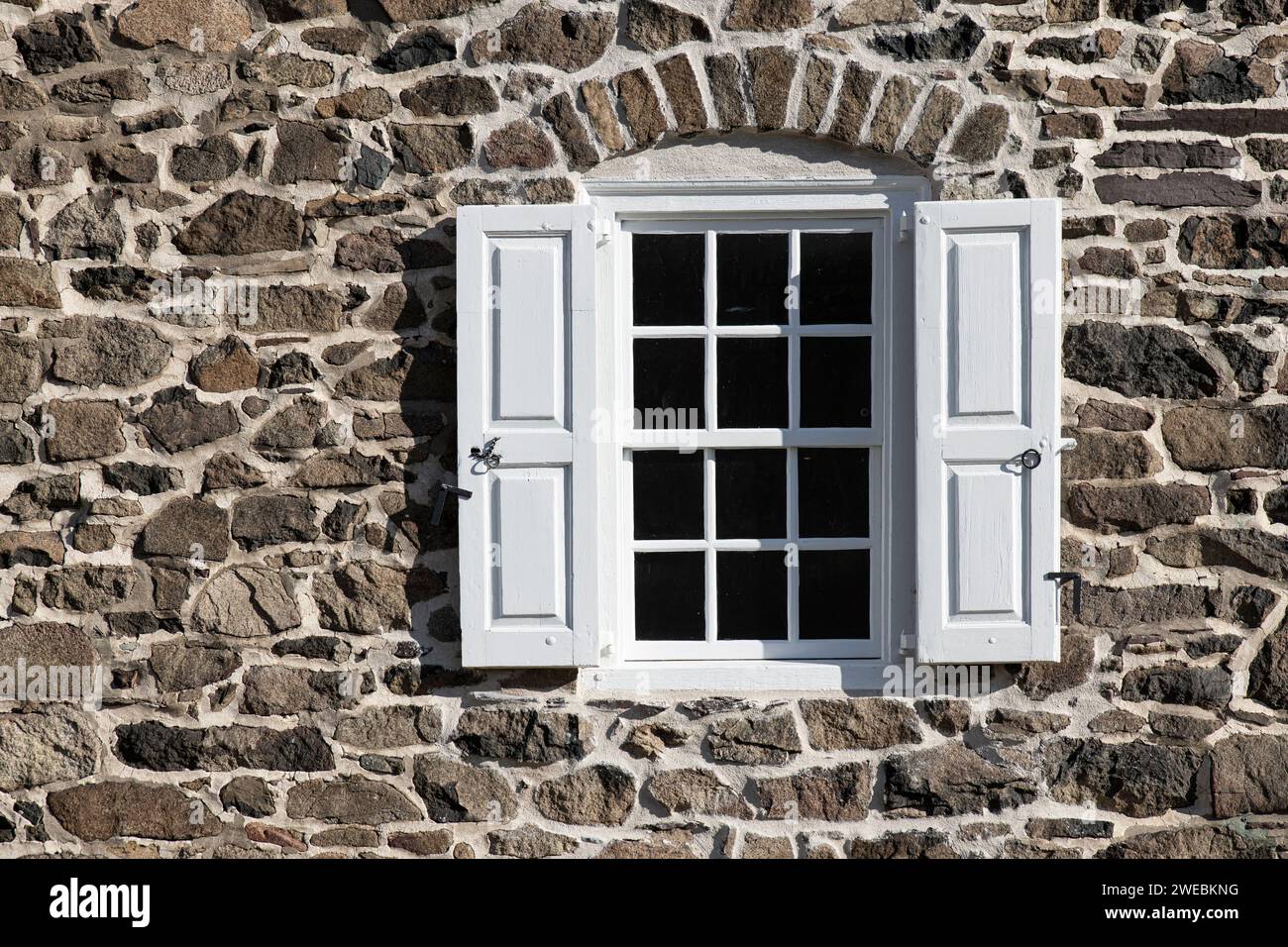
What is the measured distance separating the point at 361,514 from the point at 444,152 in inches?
45.9

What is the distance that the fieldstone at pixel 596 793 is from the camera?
12.1 feet

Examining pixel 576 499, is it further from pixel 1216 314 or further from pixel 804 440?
pixel 1216 314

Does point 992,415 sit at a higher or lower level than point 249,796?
higher

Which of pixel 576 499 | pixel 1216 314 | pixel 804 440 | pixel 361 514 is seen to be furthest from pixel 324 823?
pixel 1216 314

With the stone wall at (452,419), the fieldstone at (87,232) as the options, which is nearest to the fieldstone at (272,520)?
the stone wall at (452,419)

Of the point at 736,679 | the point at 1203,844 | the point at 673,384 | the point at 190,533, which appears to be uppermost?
the point at 673,384

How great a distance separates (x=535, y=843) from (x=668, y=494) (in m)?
1.18

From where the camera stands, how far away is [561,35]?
368 centimetres

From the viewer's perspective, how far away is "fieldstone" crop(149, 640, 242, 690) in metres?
3.73

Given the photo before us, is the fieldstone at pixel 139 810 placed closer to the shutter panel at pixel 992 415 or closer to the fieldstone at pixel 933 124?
the shutter panel at pixel 992 415

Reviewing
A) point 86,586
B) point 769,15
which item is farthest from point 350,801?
point 769,15

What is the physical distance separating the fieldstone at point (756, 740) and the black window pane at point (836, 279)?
4.19 feet

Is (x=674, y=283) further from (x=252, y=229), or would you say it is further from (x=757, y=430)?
(x=252, y=229)

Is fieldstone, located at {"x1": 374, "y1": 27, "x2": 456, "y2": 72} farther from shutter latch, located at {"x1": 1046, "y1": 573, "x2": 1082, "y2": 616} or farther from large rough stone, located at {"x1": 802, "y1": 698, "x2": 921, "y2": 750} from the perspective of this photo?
shutter latch, located at {"x1": 1046, "y1": 573, "x2": 1082, "y2": 616}
